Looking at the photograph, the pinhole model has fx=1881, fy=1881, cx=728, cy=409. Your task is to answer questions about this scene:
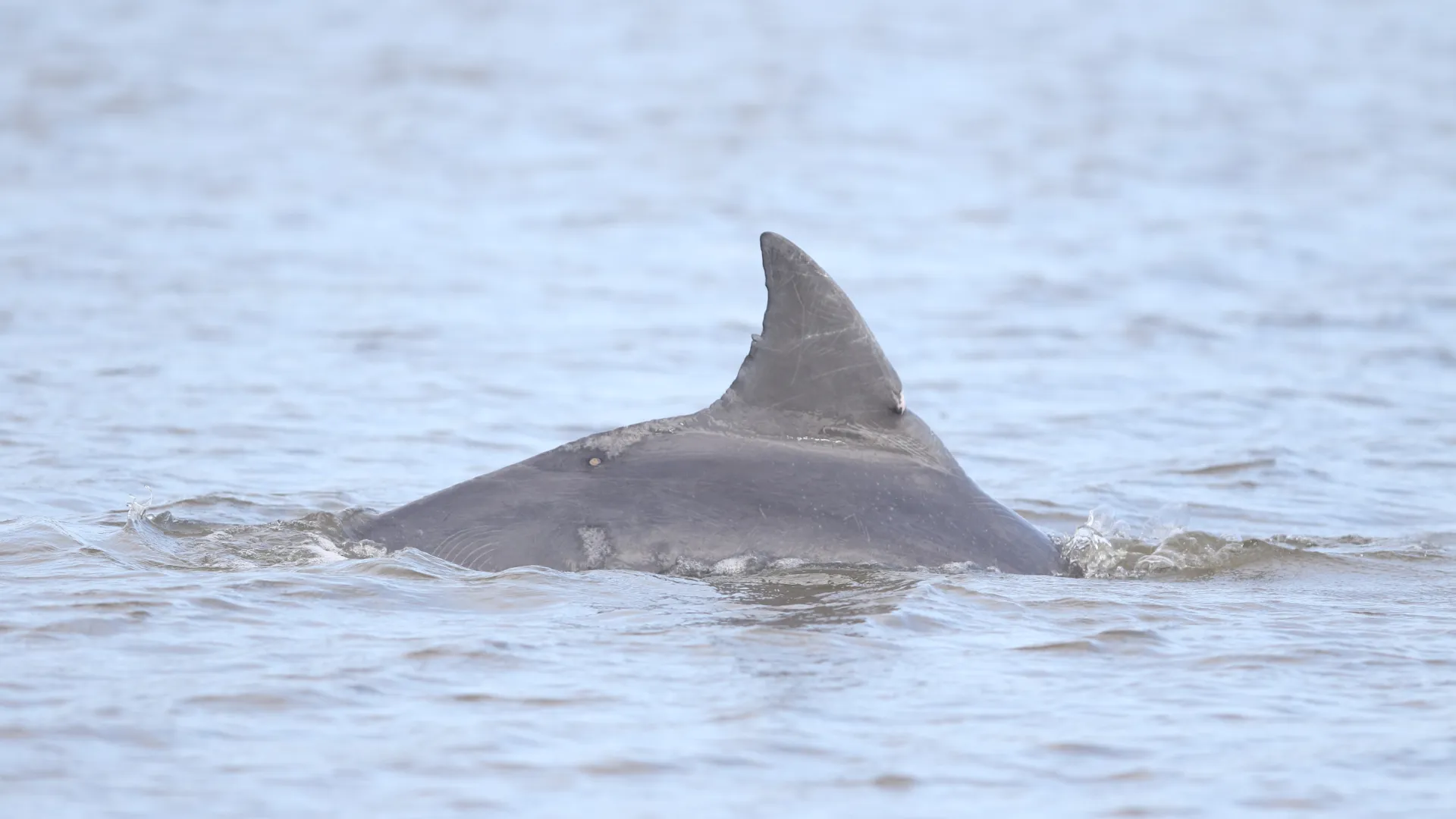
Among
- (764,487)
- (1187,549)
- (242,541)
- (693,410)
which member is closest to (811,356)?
(764,487)

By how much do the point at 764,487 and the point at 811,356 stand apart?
49 centimetres

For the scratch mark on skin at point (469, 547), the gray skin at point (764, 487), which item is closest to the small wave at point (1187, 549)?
the gray skin at point (764, 487)

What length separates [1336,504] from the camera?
9.68m

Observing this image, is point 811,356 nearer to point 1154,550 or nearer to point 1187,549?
point 1154,550

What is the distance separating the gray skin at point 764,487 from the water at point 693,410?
0.13 metres

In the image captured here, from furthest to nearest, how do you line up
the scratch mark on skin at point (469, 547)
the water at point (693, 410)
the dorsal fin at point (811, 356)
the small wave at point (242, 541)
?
the small wave at point (242, 541) < the scratch mark on skin at point (469, 547) < the dorsal fin at point (811, 356) < the water at point (693, 410)

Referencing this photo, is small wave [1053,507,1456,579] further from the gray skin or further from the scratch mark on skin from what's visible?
the scratch mark on skin

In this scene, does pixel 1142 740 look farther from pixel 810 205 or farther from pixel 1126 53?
pixel 1126 53

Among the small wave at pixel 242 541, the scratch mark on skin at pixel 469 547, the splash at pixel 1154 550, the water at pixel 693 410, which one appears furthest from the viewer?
the splash at pixel 1154 550

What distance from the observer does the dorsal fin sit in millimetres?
6457

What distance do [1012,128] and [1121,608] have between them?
20.5m

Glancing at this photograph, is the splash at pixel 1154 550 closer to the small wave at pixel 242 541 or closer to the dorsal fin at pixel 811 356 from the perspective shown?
the dorsal fin at pixel 811 356

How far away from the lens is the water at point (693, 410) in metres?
5.14

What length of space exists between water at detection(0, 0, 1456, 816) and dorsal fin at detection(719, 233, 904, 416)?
0.63m
